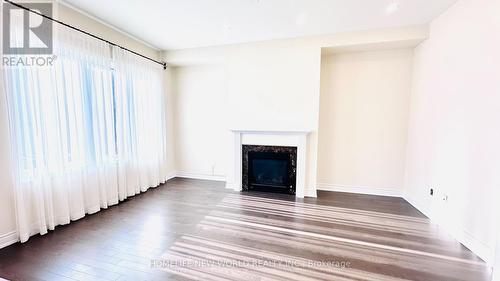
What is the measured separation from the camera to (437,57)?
305 centimetres

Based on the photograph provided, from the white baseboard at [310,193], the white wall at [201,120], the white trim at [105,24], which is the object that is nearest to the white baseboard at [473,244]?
the white baseboard at [310,193]

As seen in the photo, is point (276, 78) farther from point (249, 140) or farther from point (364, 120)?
point (364, 120)

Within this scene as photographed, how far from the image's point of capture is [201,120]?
16.2ft

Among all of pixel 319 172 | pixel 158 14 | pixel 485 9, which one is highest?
pixel 158 14

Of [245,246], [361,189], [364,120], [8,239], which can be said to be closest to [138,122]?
[8,239]

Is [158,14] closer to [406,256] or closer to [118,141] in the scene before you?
[118,141]

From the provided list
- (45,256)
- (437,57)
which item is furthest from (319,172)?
(45,256)

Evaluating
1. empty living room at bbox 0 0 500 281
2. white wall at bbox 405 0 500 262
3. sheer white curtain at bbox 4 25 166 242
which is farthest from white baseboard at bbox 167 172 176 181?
white wall at bbox 405 0 500 262

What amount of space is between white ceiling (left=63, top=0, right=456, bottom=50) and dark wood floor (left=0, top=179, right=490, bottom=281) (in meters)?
2.75

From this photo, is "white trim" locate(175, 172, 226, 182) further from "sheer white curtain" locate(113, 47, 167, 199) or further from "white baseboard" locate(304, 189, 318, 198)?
"white baseboard" locate(304, 189, 318, 198)

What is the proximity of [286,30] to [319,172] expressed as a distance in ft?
8.70

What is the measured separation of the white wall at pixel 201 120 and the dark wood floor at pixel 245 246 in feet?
5.12

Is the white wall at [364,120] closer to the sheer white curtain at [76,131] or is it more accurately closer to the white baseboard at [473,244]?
the white baseboard at [473,244]

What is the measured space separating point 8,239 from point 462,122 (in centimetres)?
508
